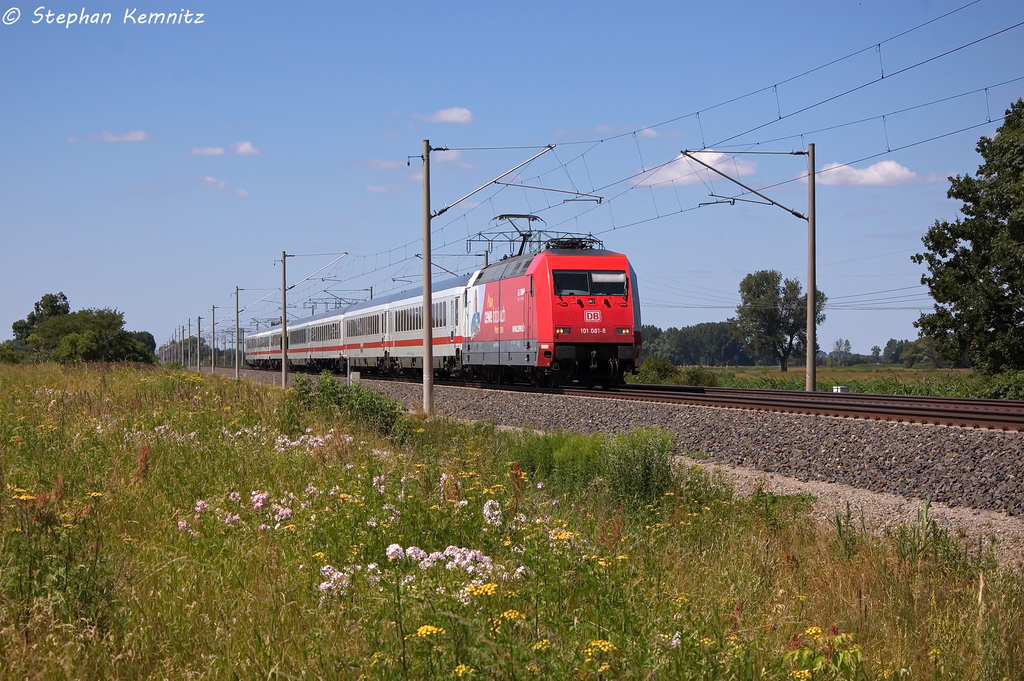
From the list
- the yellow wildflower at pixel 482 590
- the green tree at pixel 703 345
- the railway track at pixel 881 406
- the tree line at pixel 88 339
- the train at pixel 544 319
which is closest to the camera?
the yellow wildflower at pixel 482 590

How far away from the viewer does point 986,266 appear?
39.3m

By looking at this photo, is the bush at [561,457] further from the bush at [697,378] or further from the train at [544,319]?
the bush at [697,378]

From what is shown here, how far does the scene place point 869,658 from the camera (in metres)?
5.72

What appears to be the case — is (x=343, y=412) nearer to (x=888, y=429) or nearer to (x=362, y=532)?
(x=888, y=429)

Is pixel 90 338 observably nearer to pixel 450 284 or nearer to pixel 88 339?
pixel 88 339

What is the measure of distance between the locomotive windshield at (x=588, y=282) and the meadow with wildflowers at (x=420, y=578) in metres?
14.3

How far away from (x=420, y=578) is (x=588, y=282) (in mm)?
21107

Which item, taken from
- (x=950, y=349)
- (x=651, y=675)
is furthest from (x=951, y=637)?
(x=950, y=349)

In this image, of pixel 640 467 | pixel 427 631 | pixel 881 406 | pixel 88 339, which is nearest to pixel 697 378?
pixel 881 406

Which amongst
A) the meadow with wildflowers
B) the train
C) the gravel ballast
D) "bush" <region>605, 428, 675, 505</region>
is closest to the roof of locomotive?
the train

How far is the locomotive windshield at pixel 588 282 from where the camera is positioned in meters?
26.0

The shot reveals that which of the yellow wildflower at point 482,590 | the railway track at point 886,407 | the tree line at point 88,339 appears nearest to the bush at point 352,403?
the railway track at point 886,407

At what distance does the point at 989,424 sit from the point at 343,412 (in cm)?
950

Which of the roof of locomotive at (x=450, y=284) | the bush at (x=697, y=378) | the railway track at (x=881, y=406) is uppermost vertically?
the roof of locomotive at (x=450, y=284)
